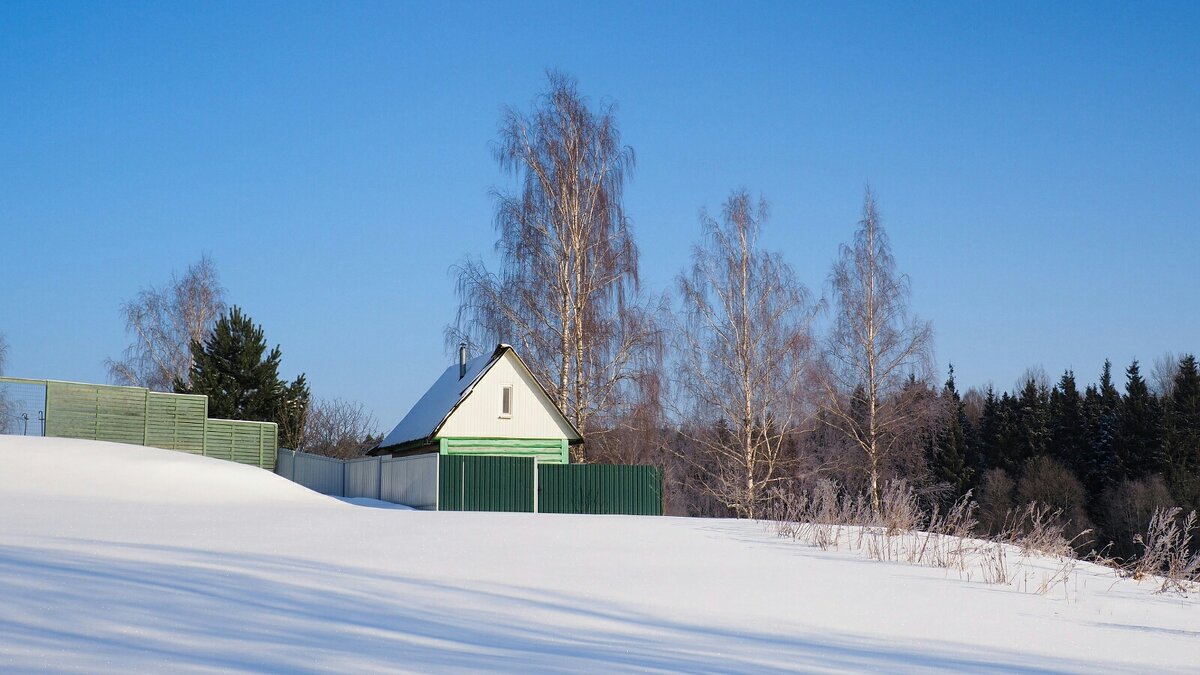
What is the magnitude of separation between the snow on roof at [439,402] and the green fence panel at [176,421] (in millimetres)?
5710

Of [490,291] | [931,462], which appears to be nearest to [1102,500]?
[931,462]

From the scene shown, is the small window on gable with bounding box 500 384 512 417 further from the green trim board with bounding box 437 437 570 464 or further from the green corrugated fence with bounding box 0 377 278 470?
the green corrugated fence with bounding box 0 377 278 470

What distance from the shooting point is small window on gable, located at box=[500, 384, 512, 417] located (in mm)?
27891

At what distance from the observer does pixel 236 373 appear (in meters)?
34.5

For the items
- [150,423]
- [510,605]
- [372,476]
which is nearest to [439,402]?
[372,476]

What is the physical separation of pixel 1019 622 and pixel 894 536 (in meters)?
5.37

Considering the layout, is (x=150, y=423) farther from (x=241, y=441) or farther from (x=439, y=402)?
(x=439, y=402)

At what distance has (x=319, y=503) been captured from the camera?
20391mm

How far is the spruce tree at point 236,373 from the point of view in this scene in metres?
33.8

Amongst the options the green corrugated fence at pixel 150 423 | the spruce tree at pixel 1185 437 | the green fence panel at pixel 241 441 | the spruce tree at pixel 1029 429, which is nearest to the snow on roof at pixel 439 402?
the green fence panel at pixel 241 441

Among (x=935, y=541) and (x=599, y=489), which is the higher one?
(x=599, y=489)

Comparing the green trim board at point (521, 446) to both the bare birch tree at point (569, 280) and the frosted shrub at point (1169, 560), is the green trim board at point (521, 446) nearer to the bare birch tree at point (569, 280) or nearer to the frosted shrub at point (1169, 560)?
the bare birch tree at point (569, 280)

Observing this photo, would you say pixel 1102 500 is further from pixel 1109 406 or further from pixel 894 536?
pixel 894 536

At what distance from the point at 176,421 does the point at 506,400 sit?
32.6 feet
